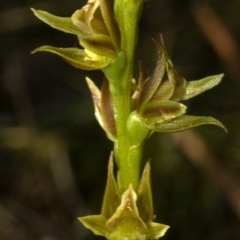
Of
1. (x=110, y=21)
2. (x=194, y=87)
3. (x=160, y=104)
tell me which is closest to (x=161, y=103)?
(x=160, y=104)

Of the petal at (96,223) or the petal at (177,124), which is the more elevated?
the petal at (177,124)

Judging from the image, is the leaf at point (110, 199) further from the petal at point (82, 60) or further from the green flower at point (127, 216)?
the petal at point (82, 60)

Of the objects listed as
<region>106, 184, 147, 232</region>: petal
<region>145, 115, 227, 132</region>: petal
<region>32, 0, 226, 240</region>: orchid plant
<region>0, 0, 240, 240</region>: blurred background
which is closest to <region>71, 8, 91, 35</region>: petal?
<region>32, 0, 226, 240</region>: orchid plant

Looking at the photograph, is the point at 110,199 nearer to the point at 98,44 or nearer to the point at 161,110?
the point at 161,110

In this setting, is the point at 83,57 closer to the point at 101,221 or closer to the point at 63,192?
the point at 101,221

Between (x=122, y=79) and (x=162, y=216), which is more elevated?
(x=122, y=79)

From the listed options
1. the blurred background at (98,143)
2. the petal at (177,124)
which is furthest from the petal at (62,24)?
the blurred background at (98,143)

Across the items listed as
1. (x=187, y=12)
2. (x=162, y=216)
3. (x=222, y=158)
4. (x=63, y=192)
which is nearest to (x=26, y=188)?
(x=63, y=192)
